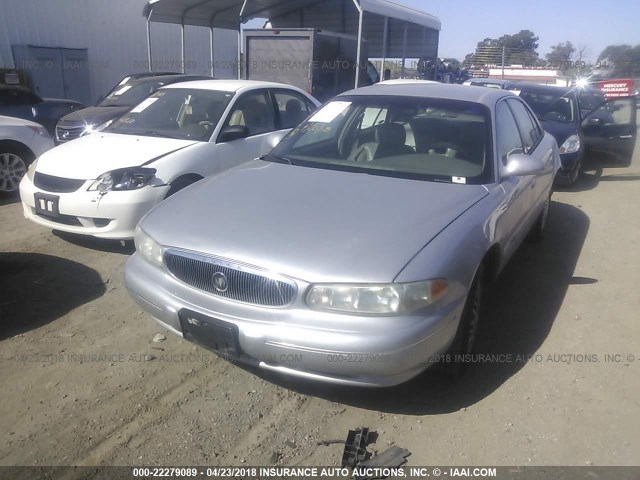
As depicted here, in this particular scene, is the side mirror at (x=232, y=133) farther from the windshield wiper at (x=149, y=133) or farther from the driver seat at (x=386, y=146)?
the driver seat at (x=386, y=146)

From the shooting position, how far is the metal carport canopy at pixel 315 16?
12.6m

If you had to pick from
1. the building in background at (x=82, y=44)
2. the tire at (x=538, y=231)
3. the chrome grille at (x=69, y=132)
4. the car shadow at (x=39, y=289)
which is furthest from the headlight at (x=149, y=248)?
the building in background at (x=82, y=44)

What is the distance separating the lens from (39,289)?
403cm

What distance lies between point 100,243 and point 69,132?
382 centimetres

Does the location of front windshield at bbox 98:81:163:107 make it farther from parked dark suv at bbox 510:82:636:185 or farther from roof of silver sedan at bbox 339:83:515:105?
parked dark suv at bbox 510:82:636:185

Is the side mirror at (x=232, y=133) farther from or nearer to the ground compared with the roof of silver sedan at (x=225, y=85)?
nearer to the ground

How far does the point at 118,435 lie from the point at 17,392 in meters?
0.73

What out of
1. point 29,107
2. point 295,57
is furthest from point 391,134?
point 295,57

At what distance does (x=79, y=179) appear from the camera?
4.61m

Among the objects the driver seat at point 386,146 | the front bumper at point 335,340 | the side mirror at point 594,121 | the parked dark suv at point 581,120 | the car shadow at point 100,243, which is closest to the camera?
the front bumper at point 335,340

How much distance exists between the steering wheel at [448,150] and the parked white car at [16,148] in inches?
213

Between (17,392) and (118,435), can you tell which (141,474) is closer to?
(118,435)

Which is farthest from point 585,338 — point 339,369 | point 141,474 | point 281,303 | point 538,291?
point 141,474

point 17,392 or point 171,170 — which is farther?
point 171,170
